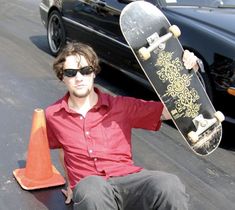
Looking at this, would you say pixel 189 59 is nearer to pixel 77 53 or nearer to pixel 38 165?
pixel 77 53

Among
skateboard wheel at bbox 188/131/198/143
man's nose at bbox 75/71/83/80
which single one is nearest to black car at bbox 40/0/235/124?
skateboard wheel at bbox 188/131/198/143

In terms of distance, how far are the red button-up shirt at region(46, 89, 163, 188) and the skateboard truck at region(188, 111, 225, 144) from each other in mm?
266

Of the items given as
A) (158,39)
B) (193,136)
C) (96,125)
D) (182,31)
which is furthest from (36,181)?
(182,31)

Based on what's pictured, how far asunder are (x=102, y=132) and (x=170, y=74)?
2.02ft

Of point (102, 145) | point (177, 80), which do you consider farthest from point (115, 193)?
point (177, 80)

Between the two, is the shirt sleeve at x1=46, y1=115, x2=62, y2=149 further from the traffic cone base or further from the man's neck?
the traffic cone base

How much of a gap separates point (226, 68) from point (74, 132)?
210 cm

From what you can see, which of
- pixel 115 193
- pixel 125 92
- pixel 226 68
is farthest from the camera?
pixel 125 92

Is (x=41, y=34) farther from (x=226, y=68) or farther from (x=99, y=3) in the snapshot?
(x=226, y=68)

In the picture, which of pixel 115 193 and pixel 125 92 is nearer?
pixel 115 193

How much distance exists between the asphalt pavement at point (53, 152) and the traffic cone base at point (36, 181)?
4 centimetres

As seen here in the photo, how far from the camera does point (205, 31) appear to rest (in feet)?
16.8

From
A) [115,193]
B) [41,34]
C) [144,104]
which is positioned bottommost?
[41,34]

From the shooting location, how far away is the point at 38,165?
13.1ft
